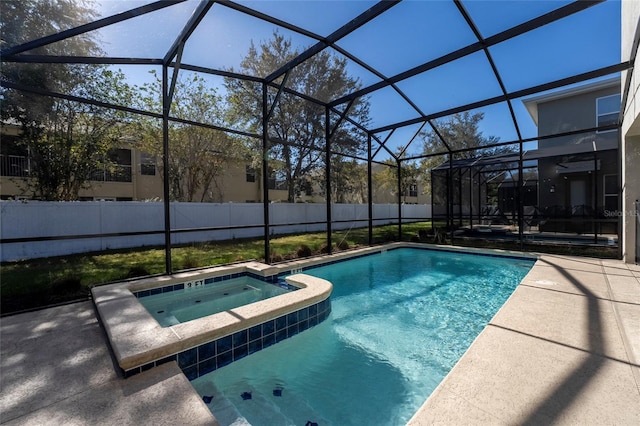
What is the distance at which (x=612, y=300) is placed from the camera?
3557 millimetres

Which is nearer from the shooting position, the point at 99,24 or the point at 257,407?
the point at 257,407

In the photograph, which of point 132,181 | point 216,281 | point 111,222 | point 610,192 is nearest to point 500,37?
point 216,281

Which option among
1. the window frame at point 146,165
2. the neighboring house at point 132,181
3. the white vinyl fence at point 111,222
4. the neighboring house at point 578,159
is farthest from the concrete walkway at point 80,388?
the window frame at point 146,165

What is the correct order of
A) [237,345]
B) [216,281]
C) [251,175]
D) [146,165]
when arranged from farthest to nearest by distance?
[251,175]
[146,165]
[216,281]
[237,345]

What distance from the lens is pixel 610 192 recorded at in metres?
10.3

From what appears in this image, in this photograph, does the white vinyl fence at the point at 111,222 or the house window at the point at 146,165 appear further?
the house window at the point at 146,165

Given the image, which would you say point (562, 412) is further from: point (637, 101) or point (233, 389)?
point (637, 101)

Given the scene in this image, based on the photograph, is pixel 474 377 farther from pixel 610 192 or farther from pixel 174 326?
pixel 610 192

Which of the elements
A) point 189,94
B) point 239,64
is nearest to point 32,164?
point 189,94

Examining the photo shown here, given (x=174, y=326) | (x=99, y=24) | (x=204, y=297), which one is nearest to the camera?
(x=174, y=326)

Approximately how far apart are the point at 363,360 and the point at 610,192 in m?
12.7

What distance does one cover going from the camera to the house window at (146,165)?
1446 centimetres

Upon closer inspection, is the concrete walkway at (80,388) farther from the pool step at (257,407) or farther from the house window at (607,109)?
the house window at (607,109)

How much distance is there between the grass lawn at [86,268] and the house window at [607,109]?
946 centimetres
